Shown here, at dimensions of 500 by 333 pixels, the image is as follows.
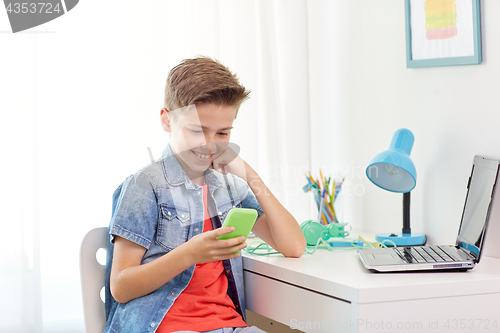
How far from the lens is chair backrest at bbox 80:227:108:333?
3.16ft

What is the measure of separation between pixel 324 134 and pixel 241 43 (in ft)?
1.46

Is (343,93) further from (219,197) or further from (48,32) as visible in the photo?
(48,32)

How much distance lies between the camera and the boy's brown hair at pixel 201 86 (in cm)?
98

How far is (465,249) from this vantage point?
97 centimetres

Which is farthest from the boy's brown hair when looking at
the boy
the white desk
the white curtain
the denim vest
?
the white curtain

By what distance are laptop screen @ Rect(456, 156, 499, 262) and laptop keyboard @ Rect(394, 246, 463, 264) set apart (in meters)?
0.04

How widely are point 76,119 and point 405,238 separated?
3.35ft

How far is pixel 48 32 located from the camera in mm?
1435

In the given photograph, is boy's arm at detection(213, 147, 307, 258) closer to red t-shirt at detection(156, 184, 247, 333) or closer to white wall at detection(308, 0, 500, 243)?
red t-shirt at detection(156, 184, 247, 333)

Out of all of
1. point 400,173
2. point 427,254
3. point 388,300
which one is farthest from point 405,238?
point 388,300

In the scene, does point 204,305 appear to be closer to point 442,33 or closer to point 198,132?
point 198,132

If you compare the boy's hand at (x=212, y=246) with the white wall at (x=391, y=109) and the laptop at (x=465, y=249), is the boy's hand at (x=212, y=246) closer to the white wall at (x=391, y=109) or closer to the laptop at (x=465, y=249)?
the laptop at (x=465, y=249)

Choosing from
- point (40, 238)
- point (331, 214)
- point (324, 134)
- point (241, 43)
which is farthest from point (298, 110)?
point (40, 238)

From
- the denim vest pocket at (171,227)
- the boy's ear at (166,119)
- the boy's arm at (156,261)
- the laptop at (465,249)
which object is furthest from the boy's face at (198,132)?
the laptop at (465,249)
